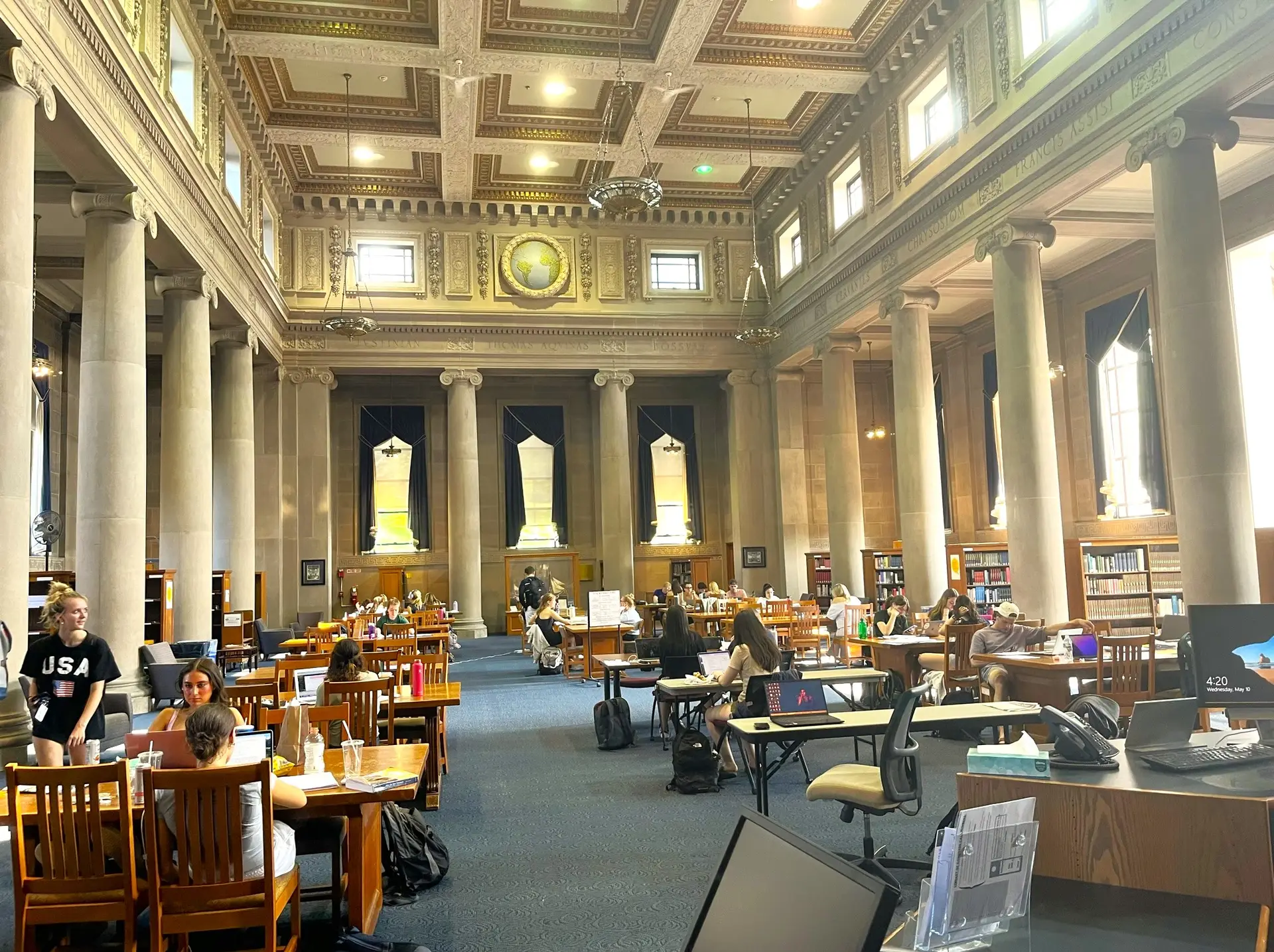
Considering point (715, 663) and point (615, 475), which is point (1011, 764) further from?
point (615, 475)

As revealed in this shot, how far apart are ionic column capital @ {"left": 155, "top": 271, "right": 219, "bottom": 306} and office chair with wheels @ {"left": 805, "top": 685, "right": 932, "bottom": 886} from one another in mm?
11542

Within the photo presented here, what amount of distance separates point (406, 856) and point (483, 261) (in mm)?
17063

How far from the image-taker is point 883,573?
17.2m

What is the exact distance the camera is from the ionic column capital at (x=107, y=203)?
984cm

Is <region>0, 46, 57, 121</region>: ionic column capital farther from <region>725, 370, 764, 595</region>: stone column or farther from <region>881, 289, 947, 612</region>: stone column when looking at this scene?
<region>725, 370, 764, 595</region>: stone column

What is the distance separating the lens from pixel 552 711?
1052 cm

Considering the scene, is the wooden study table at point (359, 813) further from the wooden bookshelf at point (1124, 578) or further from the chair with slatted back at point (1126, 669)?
the wooden bookshelf at point (1124, 578)

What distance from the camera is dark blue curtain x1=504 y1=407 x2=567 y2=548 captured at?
2336cm

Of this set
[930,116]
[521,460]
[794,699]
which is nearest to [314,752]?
[794,699]

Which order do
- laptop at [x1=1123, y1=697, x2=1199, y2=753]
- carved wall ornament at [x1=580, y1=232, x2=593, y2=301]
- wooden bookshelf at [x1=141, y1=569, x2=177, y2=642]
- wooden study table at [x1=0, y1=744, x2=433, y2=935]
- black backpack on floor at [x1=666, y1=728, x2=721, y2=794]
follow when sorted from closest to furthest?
1. laptop at [x1=1123, y1=697, x2=1199, y2=753]
2. wooden study table at [x1=0, y1=744, x2=433, y2=935]
3. black backpack on floor at [x1=666, y1=728, x2=721, y2=794]
4. wooden bookshelf at [x1=141, y1=569, x2=177, y2=642]
5. carved wall ornament at [x1=580, y1=232, x2=593, y2=301]

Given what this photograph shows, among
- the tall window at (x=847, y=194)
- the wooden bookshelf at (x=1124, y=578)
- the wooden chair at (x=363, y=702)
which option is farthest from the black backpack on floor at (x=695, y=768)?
the tall window at (x=847, y=194)

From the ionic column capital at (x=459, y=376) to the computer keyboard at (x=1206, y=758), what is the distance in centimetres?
1841

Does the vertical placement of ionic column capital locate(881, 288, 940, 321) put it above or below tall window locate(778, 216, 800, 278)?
below

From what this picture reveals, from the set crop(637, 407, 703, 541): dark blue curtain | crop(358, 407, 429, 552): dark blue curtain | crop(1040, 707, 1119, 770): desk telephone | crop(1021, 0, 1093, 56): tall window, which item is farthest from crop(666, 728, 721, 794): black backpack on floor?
crop(358, 407, 429, 552): dark blue curtain
